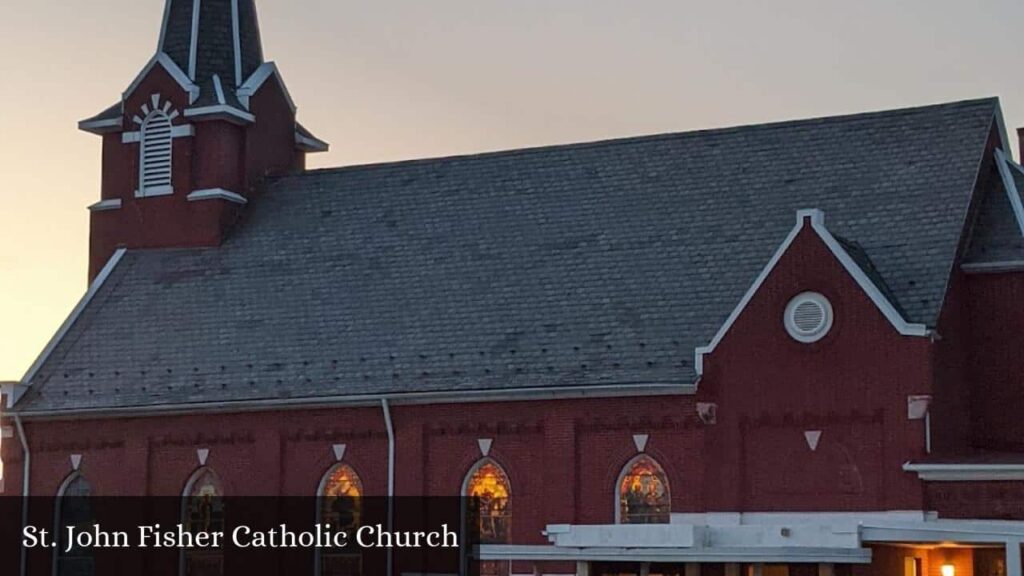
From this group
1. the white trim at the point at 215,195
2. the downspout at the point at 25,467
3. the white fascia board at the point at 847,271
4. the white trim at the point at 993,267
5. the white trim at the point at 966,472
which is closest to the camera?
the white trim at the point at 966,472

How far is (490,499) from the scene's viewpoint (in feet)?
167

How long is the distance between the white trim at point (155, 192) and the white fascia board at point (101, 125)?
7.68 feet

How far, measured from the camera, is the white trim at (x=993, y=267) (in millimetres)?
47688

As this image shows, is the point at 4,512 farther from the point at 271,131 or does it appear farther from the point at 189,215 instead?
the point at 271,131

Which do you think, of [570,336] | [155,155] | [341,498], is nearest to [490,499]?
[341,498]

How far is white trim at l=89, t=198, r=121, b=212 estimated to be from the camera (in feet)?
205

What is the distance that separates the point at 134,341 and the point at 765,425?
20.6 m

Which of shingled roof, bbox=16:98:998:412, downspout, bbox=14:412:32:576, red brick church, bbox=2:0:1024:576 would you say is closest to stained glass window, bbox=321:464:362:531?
red brick church, bbox=2:0:1024:576

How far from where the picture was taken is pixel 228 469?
5453 cm

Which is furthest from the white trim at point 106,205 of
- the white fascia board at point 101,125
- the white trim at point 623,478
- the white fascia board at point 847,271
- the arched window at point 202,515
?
the white fascia board at point 847,271

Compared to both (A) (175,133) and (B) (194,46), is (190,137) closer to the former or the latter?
(A) (175,133)

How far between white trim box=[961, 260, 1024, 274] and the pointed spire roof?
25.4 m

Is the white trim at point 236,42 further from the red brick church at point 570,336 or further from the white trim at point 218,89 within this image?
the white trim at point 218,89

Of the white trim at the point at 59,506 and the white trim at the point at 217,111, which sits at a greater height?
the white trim at the point at 217,111
